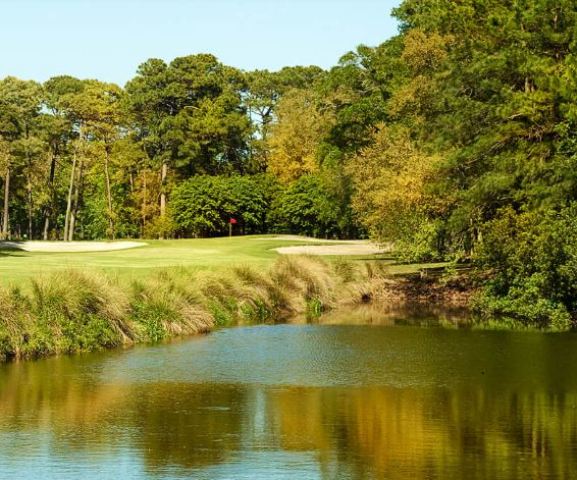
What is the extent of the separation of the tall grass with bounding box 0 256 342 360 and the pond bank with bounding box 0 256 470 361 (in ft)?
0.09

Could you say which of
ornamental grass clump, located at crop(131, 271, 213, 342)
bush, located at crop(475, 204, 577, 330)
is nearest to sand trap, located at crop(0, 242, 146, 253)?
ornamental grass clump, located at crop(131, 271, 213, 342)

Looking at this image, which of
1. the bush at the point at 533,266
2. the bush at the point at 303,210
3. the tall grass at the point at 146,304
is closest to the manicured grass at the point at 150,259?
the tall grass at the point at 146,304

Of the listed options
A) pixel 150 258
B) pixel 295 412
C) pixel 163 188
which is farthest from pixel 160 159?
pixel 295 412

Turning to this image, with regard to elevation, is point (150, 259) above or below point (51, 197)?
below

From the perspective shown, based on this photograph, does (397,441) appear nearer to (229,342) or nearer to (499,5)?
(229,342)

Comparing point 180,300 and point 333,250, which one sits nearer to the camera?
point 180,300

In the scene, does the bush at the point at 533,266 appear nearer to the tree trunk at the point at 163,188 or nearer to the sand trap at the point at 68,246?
the sand trap at the point at 68,246

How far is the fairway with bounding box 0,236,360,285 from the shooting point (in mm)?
39875

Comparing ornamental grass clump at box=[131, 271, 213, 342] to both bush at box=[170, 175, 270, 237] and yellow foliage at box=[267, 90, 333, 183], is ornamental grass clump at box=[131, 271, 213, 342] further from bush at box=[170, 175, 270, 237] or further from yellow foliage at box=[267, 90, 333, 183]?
yellow foliage at box=[267, 90, 333, 183]

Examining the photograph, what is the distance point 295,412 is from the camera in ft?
66.4

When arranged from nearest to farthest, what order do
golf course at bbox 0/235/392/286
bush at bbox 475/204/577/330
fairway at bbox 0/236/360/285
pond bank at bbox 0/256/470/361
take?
pond bank at bbox 0/256/470/361 < bush at bbox 475/204/577/330 < golf course at bbox 0/235/392/286 < fairway at bbox 0/236/360/285

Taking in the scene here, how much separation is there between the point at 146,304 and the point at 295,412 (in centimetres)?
1298

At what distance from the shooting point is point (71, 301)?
93.7ft

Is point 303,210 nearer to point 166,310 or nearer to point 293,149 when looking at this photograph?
point 293,149
